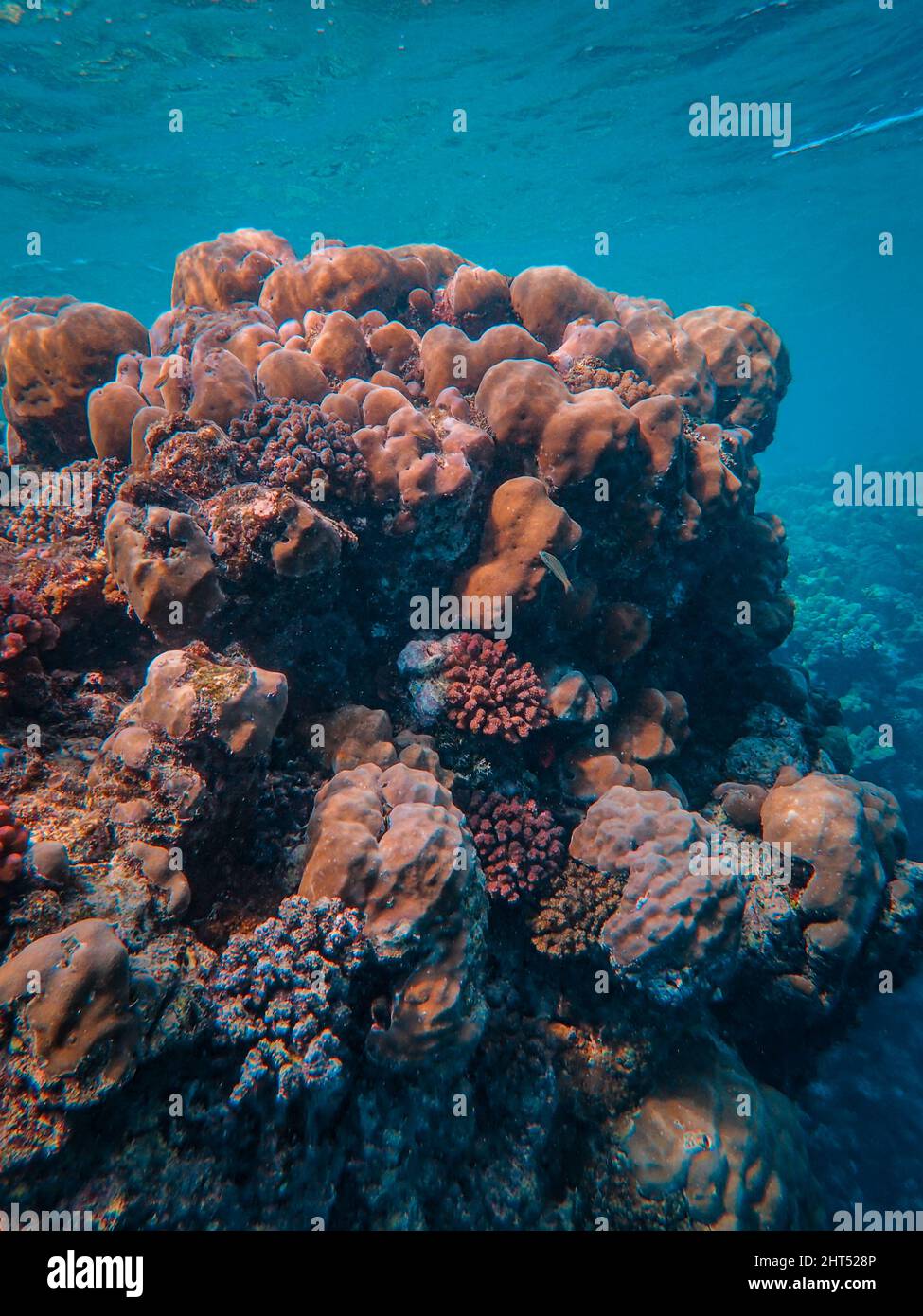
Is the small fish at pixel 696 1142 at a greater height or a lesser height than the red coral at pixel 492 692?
lesser

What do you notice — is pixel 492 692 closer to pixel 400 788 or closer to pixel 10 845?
pixel 400 788

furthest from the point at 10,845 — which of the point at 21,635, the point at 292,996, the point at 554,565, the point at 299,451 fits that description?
the point at 554,565

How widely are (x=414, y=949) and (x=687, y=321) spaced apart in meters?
9.50

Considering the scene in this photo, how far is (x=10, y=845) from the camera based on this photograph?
3.06 meters

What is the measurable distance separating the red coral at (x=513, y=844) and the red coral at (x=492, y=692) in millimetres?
604

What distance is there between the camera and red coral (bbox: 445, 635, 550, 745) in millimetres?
5152

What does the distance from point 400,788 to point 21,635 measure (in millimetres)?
2950

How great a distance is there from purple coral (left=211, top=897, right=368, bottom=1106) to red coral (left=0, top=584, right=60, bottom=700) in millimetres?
2454

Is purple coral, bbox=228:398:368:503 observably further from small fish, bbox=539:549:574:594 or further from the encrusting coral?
small fish, bbox=539:549:574:594

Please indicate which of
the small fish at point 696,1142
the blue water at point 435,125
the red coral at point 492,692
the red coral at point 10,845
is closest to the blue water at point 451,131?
the blue water at point 435,125

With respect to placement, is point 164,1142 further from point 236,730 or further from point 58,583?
point 58,583

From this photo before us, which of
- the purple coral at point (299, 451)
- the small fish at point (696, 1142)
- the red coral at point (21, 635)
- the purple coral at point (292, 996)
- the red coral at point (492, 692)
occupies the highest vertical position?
the purple coral at point (299, 451)

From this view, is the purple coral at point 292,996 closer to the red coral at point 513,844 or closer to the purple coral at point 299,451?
the red coral at point 513,844

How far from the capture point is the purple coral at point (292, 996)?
310 centimetres
